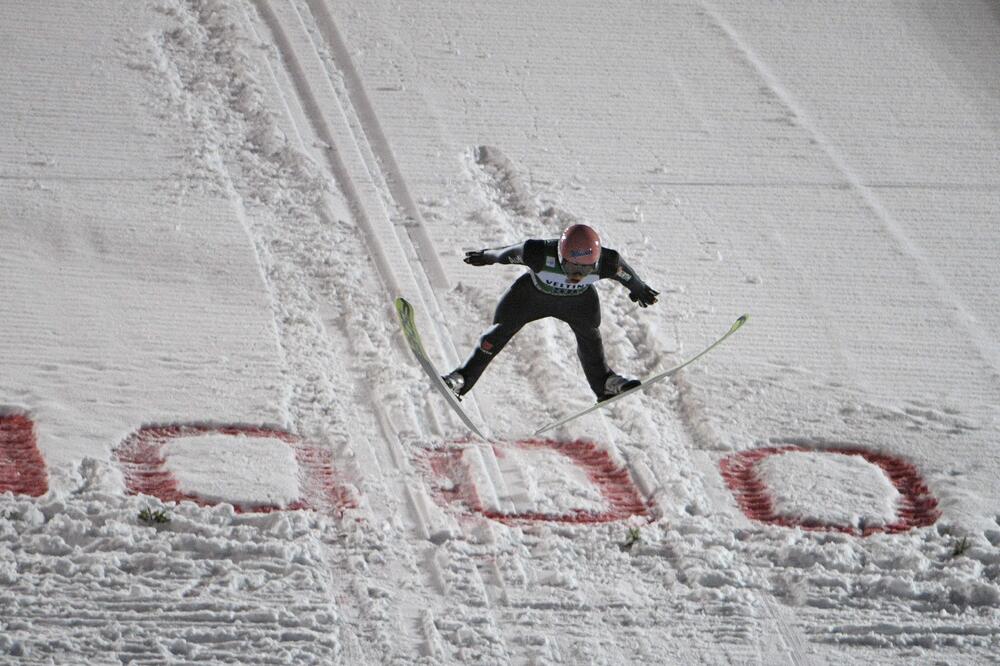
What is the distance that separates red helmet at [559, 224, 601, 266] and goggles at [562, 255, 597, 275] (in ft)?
0.07

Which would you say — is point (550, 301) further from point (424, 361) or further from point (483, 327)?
point (483, 327)

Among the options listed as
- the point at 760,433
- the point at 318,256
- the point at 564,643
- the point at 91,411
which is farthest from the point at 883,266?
the point at 91,411

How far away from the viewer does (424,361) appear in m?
7.06

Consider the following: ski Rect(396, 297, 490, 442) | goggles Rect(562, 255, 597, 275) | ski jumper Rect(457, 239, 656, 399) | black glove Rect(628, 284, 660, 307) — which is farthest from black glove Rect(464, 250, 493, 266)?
black glove Rect(628, 284, 660, 307)

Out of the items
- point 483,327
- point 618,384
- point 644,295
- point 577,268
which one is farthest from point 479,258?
point 483,327

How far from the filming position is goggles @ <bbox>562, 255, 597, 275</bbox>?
21.5ft

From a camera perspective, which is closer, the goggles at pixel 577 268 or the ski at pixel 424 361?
the goggles at pixel 577 268

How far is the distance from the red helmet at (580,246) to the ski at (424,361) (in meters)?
0.94

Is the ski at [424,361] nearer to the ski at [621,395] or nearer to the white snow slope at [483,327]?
the white snow slope at [483,327]

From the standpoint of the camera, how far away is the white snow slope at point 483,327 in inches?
239

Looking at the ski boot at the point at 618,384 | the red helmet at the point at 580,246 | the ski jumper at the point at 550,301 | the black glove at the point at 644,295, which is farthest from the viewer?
the ski boot at the point at 618,384

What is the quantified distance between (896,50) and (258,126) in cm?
496

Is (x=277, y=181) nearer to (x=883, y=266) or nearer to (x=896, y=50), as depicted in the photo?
(x=883, y=266)

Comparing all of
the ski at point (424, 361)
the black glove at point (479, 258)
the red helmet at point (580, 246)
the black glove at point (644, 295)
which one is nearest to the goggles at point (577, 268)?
the red helmet at point (580, 246)
